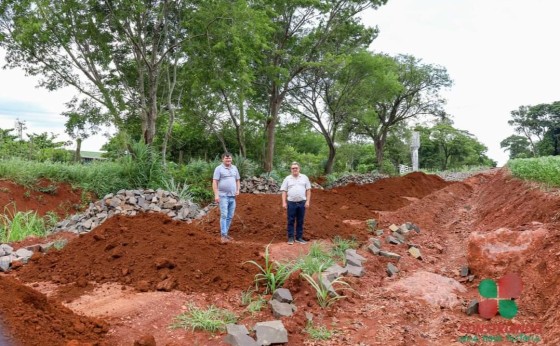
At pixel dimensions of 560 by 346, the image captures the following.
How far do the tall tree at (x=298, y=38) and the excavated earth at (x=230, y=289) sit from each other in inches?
478

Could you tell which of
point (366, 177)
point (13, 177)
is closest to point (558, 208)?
point (13, 177)

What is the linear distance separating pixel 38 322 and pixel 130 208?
21.7 ft

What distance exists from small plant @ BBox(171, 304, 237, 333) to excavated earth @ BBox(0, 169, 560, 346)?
0.07m

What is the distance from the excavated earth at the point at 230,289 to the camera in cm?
377

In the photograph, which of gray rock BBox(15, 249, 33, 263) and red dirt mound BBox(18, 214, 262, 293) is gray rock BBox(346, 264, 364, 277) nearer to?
red dirt mound BBox(18, 214, 262, 293)

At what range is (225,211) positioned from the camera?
7.69 metres

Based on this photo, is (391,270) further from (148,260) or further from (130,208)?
(130,208)

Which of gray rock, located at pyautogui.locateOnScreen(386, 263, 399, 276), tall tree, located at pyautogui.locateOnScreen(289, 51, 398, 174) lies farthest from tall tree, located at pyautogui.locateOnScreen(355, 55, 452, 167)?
gray rock, located at pyautogui.locateOnScreen(386, 263, 399, 276)

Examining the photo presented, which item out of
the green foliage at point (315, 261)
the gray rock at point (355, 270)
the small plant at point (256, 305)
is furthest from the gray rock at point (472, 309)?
the small plant at point (256, 305)

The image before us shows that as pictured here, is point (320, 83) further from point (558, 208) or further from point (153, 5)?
point (558, 208)

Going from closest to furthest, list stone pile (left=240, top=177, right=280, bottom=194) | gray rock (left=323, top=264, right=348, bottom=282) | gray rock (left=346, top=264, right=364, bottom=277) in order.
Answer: gray rock (left=323, top=264, right=348, bottom=282) < gray rock (left=346, top=264, right=364, bottom=277) < stone pile (left=240, top=177, right=280, bottom=194)

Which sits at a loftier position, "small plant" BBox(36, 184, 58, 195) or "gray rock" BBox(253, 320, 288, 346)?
"small plant" BBox(36, 184, 58, 195)

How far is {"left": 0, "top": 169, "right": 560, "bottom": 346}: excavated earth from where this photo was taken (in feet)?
12.4

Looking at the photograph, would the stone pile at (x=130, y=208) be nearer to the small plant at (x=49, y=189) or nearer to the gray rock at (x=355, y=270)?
the small plant at (x=49, y=189)
